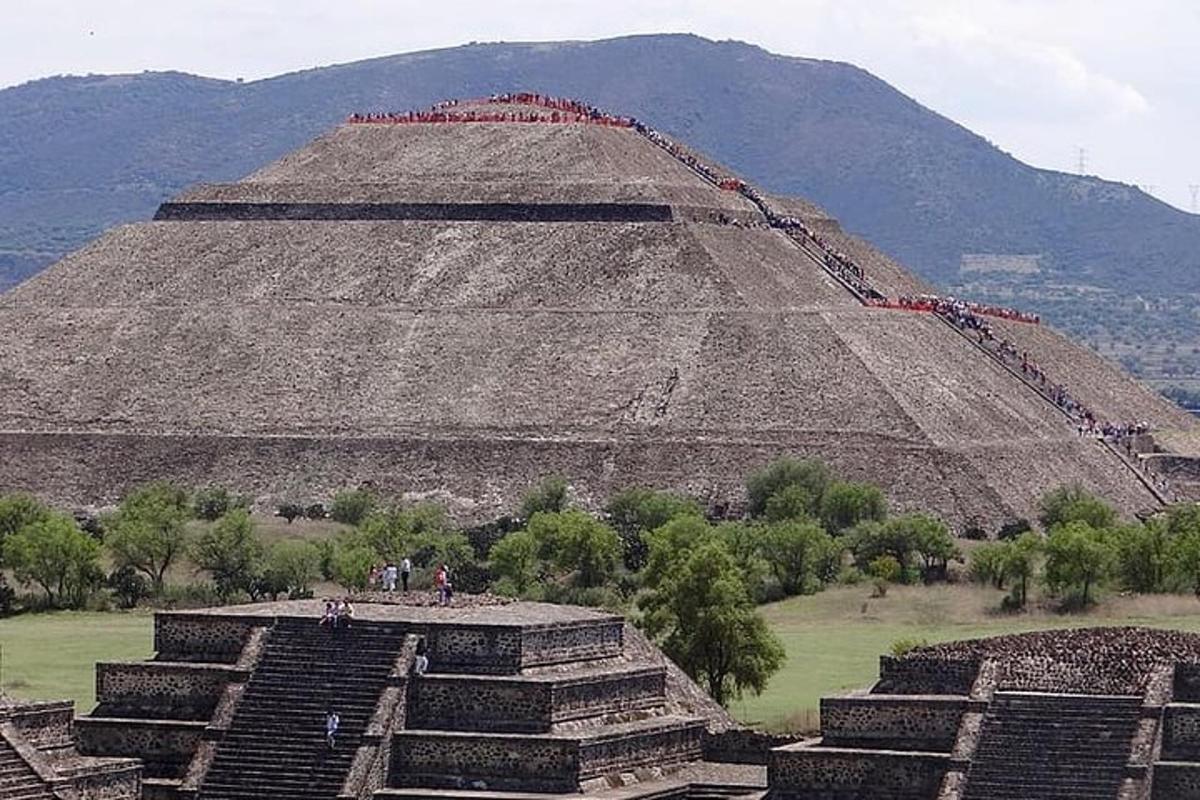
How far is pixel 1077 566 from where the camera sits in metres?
85.1

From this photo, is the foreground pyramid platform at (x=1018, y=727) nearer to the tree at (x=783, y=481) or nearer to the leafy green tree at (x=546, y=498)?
the leafy green tree at (x=546, y=498)

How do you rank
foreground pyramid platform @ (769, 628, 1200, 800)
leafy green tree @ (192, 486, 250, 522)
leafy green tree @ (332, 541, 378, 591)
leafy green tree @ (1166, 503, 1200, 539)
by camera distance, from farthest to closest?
leafy green tree @ (192, 486, 250, 522) < leafy green tree @ (1166, 503, 1200, 539) < leafy green tree @ (332, 541, 378, 591) < foreground pyramid platform @ (769, 628, 1200, 800)

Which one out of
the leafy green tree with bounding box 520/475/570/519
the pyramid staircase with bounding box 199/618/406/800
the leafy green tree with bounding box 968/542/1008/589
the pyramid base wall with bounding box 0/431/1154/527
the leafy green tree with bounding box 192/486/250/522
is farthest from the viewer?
the pyramid base wall with bounding box 0/431/1154/527

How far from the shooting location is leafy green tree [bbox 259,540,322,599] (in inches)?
3472

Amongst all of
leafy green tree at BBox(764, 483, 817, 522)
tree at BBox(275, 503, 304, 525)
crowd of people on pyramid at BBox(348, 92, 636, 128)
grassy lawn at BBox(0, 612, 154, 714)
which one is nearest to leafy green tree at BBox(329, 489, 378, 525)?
tree at BBox(275, 503, 304, 525)

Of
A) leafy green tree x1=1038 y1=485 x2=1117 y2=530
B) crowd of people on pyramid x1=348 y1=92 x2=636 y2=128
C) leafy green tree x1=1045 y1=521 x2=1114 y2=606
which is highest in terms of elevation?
crowd of people on pyramid x1=348 y1=92 x2=636 y2=128

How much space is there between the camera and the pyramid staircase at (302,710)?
50.7 meters

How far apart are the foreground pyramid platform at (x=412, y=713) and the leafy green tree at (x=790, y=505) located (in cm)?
4925

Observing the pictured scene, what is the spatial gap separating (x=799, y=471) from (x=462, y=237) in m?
27.1

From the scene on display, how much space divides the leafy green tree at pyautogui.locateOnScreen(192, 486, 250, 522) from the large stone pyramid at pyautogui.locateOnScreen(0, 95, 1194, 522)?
128 inches

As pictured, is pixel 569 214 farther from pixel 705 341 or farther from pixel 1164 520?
pixel 1164 520

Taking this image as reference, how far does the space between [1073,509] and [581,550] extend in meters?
21.8

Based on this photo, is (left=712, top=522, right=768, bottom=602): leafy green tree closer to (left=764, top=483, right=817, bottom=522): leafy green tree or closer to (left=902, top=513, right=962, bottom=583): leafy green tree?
(left=902, top=513, right=962, bottom=583): leafy green tree

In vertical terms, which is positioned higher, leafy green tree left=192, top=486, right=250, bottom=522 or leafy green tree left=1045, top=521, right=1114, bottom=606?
leafy green tree left=1045, top=521, right=1114, bottom=606
